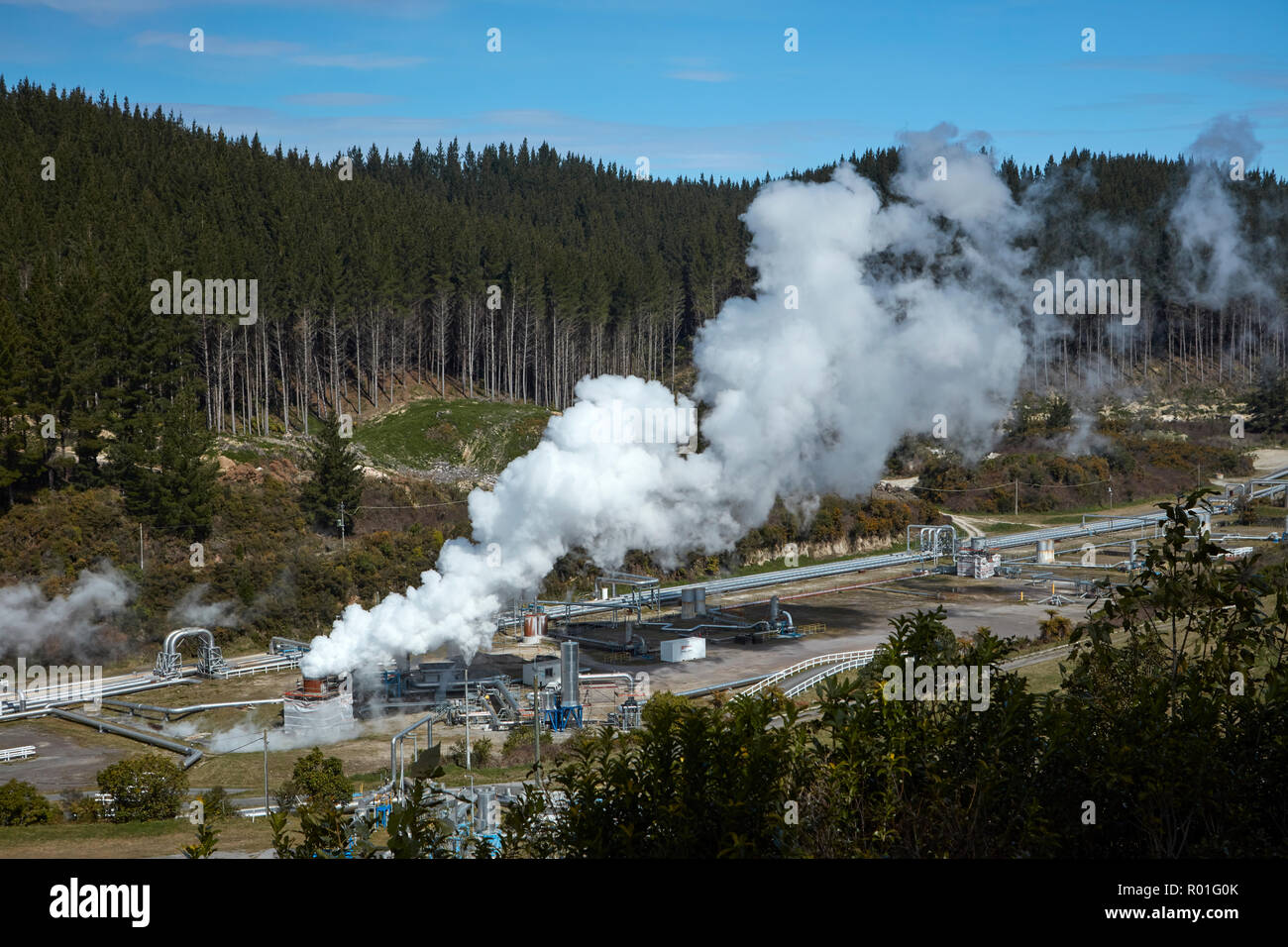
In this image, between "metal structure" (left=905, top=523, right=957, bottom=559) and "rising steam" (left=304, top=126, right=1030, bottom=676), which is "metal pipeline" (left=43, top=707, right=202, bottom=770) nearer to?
"rising steam" (left=304, top=126, right=1030, bottom=676)

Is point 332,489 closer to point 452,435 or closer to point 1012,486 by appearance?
point 452,435

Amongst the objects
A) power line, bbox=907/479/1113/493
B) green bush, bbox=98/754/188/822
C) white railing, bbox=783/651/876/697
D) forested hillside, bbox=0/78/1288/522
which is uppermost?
forested hillside, bbox=0/78/1288/522

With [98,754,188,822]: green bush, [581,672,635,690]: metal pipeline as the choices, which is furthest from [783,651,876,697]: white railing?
[98,754,188,822]: green bush

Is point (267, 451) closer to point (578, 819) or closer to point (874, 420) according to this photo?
point (874, 420)

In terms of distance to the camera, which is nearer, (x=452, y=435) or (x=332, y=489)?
(x=332, y=489)

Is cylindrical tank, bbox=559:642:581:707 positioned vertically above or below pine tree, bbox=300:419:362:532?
below

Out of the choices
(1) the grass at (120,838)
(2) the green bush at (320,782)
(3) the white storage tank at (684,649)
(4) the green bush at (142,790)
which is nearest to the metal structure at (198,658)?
(4) the green bush at (142,790)

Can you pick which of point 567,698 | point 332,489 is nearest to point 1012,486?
point 332,489
